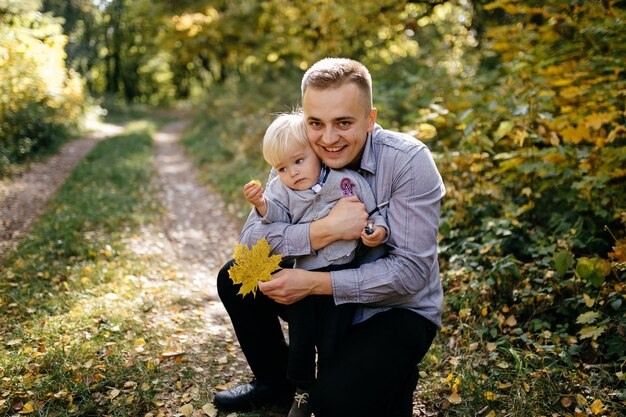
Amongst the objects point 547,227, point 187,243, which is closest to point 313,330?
point 547,227

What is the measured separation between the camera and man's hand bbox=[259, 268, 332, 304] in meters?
2.25

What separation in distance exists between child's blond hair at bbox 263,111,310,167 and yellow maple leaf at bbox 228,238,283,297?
0.45 meters

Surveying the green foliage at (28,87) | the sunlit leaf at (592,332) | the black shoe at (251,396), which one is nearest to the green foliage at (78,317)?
the black shoe at (251,396)

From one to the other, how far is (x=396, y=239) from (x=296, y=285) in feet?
A: 1.70

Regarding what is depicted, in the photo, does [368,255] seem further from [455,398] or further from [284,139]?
[455,398]

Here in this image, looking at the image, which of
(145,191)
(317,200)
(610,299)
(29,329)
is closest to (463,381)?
(610,299)

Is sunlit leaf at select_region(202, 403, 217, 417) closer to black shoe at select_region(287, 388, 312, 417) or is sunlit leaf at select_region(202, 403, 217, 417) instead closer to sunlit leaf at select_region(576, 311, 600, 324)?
black shoe at select_region(287, 388, 312, 417)

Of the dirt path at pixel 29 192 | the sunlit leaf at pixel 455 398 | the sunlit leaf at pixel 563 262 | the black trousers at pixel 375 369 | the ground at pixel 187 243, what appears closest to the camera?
the black trousers at pixel 375 369

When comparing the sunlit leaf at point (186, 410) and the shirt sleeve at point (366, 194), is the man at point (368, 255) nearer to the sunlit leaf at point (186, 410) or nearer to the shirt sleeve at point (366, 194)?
the shirt sleeve at point (366, 194)

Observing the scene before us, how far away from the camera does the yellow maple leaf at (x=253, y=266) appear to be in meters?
2.30

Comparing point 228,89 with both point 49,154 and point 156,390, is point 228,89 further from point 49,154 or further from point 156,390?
point 156,390

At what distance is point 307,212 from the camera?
2477mm

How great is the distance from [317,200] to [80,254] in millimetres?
3480

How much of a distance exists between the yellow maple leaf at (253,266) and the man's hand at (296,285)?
0.16 feet
